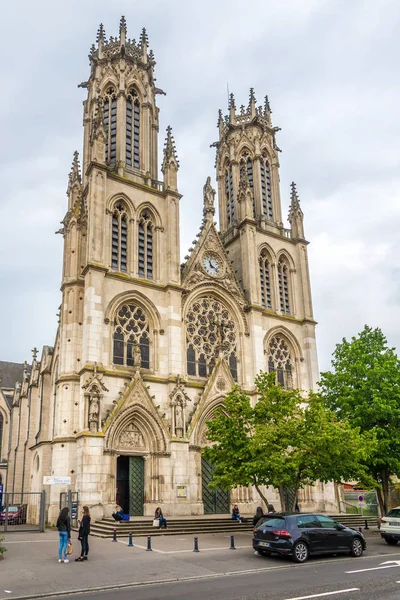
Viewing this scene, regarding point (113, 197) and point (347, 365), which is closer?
point (347, 365)

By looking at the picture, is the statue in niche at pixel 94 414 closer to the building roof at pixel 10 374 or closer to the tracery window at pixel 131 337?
the tracery window at pixel 131 337

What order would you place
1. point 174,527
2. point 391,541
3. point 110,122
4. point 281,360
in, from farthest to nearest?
point 281,360 < point 110,122 < point 174,527 < point 391,541

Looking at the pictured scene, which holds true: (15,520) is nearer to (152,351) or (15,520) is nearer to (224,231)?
(152,351)

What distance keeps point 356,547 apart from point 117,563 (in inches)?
311

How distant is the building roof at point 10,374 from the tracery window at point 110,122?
35475mm

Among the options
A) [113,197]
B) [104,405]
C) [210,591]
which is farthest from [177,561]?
[113,197]

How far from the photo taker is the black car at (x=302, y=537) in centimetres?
1647

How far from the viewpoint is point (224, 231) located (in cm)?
4516

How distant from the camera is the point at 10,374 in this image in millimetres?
67312

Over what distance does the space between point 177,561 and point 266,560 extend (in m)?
2.76

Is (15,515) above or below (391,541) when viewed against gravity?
above

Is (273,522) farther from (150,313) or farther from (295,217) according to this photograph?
(295,217)

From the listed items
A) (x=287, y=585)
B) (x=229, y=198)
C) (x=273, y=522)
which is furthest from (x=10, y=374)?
(x=287, y=585)

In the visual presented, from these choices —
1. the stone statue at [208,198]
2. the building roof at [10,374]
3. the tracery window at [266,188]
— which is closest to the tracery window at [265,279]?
the tracery window at [266,188]
